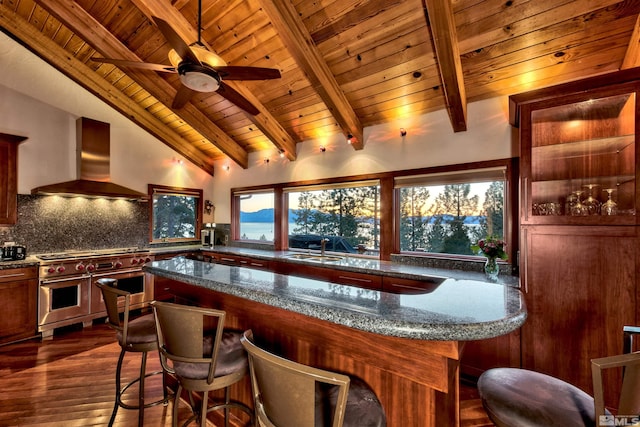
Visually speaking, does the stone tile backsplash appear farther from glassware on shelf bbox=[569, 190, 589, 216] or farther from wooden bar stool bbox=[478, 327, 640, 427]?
glassware on shelf bbox=[569, 190, 589, 216]

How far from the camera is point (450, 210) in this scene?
326 centimetres

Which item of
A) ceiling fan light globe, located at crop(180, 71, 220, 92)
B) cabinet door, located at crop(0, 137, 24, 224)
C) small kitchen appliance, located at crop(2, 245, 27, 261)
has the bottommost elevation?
small kitchen appliance, located at crop(2, 245, 27, 261)

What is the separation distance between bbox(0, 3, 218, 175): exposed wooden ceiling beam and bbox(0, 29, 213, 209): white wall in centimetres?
15

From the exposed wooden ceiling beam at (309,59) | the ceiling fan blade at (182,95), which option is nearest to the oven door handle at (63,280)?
the ceiling fan blade at (182,95)

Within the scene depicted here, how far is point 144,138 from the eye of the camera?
4.82 m

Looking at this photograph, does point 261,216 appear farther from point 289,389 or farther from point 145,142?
point 289,389

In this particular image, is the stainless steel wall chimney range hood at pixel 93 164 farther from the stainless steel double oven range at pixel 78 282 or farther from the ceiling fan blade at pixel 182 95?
the ceiling fan blade at pixel 182 95

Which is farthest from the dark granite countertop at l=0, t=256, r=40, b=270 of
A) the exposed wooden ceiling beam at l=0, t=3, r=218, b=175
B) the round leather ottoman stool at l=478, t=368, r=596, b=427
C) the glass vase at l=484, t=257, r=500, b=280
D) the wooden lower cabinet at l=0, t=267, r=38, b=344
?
the glass vase at l=484, t=257, r=500, b=280

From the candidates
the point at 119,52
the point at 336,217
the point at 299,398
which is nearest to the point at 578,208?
the point at 299,398

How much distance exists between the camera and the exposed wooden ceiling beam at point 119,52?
2.79 metres

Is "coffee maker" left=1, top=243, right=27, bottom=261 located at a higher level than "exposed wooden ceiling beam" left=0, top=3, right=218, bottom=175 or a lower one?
lower

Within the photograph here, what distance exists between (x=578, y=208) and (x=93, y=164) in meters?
5.66

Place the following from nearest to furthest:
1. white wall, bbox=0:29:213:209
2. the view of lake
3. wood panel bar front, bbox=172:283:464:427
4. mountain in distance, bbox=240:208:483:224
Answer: wood panel bar front, bbox=172:283:464:427, white wall, bbox=0:29:213:209, mountain in distance, bbox=240:208:483:224, the view of lake

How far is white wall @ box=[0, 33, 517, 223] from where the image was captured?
304 centimetres
